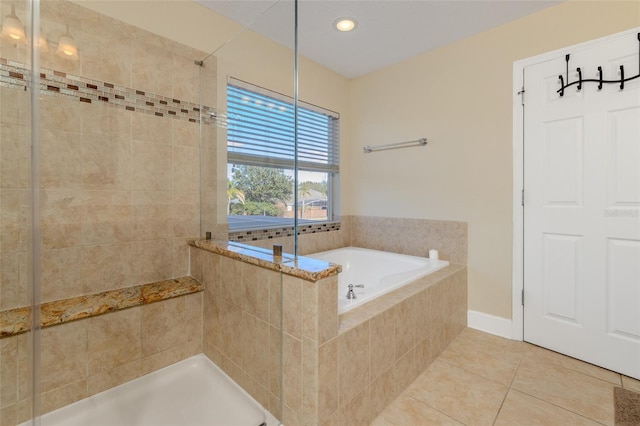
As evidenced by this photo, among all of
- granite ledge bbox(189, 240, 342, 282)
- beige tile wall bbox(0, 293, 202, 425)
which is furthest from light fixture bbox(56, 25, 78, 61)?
beige tile wall bbox(0, 293, 202, 425)

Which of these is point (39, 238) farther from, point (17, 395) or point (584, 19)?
point (584, 19)

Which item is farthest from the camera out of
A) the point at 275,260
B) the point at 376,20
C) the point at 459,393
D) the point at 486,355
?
the point at 376,20

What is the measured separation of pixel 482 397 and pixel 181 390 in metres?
1.63

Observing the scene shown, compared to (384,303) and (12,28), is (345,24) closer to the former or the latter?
(12,28)

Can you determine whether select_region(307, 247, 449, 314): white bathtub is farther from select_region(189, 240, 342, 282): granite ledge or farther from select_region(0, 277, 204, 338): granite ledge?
select_region(0, 277, 204, 338): granite ledge

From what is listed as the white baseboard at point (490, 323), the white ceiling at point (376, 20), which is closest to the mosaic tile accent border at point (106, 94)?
the white ceiling at point (376, 20)

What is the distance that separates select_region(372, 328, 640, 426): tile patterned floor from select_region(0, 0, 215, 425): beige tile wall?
1.38 meters

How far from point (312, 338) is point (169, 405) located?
3.07 feet

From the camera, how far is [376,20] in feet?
6.98

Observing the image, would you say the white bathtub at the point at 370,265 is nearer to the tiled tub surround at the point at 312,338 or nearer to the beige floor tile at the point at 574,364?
the tiled tub surround at the point at 312,338

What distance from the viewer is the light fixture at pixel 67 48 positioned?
4.83 feet

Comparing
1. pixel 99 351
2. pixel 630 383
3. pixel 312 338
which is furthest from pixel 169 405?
pixel 630 383

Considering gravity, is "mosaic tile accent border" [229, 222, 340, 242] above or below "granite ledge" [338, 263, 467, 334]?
above

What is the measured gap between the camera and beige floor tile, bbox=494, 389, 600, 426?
4.50 feet
